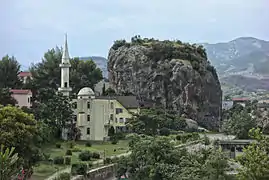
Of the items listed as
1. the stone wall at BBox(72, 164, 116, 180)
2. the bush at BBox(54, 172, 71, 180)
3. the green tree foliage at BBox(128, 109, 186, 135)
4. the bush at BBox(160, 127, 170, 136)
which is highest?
the green tree foliage at BBox(128, 109, 186, 135)

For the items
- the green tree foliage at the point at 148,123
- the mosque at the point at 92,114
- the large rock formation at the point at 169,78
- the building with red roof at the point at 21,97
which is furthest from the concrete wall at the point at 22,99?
the large rock formation at the point at 169,78

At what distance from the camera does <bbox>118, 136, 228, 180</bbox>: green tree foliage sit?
77.4ft

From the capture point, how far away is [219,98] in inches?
2955

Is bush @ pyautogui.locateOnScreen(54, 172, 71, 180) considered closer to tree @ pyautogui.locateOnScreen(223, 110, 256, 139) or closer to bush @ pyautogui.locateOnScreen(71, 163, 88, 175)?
bush @ pyautogui.locateOnScreen(71, 163, 88, 175)

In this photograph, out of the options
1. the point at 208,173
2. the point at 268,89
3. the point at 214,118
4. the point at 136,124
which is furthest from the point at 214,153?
the point at 268,89

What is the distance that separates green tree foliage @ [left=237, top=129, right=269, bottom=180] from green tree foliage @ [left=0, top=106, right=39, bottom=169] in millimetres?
12236

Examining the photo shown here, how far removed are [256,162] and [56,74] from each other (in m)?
45.6

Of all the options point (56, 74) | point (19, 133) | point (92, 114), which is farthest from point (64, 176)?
point (56, 74)

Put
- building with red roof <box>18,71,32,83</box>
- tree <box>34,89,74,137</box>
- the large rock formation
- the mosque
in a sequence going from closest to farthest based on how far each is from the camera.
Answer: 1. tree <box>34,89,74,137</box>
2. the mosque
3. building with red roof <box>18,71,32,83</box>
4. the large rock formation

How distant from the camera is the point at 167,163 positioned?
27.8 metres

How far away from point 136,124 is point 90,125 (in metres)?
5.06

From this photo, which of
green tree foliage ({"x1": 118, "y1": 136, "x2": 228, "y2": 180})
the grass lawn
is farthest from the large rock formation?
green tree foliage ({"x1": 118, "y1": 136, "x2": 228, "y2": 180})

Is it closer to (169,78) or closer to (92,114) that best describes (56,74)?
(92,114)

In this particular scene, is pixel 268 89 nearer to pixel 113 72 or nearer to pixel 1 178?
pixel 113 72
